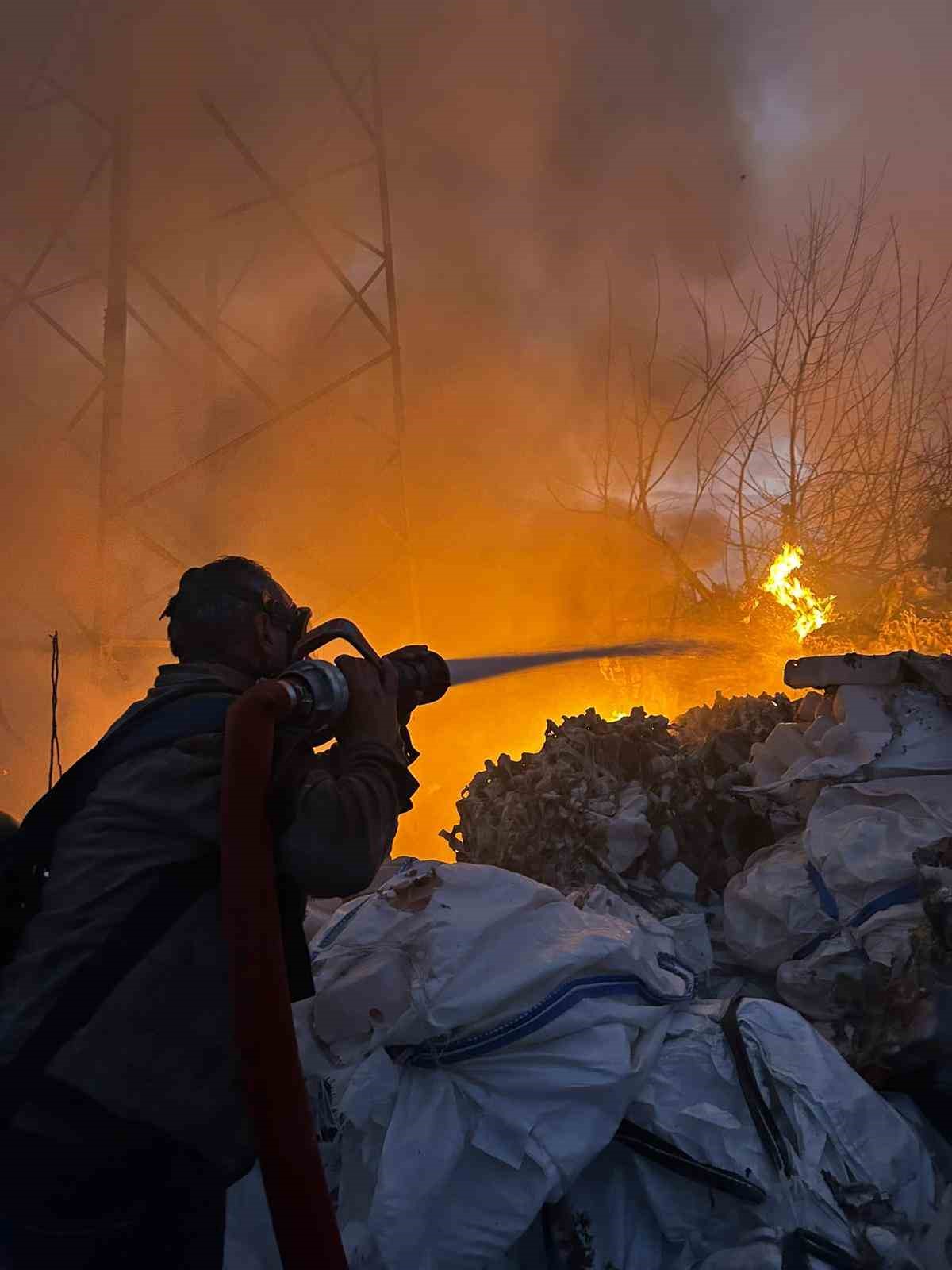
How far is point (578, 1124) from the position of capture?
5.60ft

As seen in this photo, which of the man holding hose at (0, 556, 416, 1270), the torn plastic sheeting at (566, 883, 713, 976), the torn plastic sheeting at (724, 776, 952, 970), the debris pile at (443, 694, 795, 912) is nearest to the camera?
the man holding hose at (0, 556, 416, 1270)

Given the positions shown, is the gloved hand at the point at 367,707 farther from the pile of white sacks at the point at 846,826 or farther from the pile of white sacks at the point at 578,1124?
the pile of white sacks at the point at 846,826

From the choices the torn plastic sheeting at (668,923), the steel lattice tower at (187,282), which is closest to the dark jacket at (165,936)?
the torn plastic sheeting at (668,923)

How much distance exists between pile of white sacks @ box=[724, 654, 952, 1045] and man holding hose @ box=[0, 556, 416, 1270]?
1599 mm

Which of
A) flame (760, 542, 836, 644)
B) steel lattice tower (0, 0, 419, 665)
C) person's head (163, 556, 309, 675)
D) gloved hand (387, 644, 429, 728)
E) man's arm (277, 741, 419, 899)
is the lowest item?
man's arm (277, 741, 419, 899)

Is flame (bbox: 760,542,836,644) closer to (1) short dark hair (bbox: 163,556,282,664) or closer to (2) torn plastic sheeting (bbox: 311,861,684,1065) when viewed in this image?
(2) torn plastic sheeting (bbox: 311,861,684,1065)

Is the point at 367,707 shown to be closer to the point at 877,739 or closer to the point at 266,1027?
the point at 266,1027

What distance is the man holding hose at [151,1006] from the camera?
51.3 inches

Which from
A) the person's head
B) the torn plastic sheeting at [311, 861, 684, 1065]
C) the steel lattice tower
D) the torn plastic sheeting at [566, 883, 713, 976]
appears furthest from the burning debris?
the steel lattice tower

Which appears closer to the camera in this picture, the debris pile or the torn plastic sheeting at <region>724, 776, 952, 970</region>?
the torn plastic sheeting at <region>724, 776, 952, 970</region>

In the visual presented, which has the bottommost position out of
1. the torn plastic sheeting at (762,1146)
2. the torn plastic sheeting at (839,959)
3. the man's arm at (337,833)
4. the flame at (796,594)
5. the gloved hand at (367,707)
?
the torn plastic sheeting at (762,1146)

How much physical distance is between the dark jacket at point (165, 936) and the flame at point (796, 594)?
659 centimetres

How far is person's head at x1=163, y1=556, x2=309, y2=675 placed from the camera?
1.76 metres

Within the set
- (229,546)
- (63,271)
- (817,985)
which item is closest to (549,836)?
(817,985)
